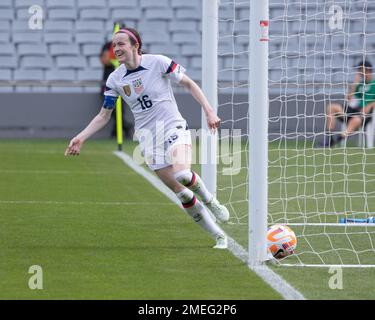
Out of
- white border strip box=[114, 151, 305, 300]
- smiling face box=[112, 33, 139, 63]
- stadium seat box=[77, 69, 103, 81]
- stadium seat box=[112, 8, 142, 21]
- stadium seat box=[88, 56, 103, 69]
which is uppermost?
stadium seat box=[112, 8, 142, 21]

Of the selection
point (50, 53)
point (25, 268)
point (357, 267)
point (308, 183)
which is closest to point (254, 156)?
point (357, 267)

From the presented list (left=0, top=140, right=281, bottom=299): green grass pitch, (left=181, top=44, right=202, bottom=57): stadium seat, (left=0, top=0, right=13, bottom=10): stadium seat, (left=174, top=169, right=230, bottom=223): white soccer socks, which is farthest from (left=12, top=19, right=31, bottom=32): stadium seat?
(left=174, top=169, right=230, bottom=223): white soccer socks

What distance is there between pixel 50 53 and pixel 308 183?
13272 millimetres

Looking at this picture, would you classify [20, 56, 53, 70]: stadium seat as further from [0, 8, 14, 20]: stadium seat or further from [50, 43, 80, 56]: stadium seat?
[0, 8, 14, 20]: stadium seat

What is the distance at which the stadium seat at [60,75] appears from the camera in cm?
2695

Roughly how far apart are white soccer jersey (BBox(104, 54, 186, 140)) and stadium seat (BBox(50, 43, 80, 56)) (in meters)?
17.8

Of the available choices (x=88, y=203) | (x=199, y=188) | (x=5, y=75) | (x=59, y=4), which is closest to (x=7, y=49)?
(x=5, y=75)

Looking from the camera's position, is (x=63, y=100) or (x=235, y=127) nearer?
(x=235, y=127)

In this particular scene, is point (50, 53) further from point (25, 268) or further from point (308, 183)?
point (25, 268)

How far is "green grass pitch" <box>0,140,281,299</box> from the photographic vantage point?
793 cm

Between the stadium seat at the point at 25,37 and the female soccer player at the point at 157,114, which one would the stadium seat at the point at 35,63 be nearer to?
the stadium seat at the point at 25,37

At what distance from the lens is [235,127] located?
75.9 feet

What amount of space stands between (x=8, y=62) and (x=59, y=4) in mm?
2084
